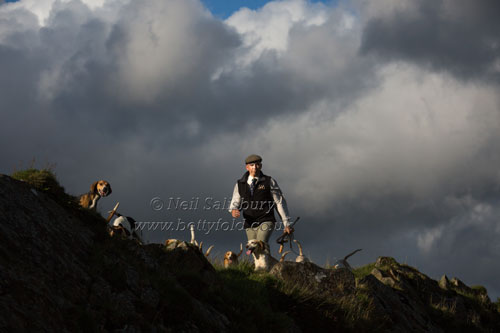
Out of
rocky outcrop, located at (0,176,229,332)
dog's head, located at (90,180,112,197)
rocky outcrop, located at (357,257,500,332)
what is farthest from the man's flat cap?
rocky outcrop, located at (357,257,500,332)

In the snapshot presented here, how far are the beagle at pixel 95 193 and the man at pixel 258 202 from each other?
130 inches

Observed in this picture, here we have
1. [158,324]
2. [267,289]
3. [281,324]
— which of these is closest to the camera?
[158,324]

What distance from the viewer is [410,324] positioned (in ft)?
38.8

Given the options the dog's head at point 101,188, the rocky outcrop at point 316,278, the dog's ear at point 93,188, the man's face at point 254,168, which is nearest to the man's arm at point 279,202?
the man's face at point 254,168

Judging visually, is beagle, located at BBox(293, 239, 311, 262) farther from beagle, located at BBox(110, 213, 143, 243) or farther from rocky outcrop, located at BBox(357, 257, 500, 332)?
beagle, located at BBox(110, 213, 143, 243)

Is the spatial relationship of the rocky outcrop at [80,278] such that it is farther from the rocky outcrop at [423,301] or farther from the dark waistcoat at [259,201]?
the rocky outcrop at [423,301]

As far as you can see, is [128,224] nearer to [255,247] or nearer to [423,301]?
[255,247]

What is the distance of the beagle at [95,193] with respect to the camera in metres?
12.2

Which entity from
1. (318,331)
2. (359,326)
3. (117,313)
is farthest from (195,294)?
(359,326)

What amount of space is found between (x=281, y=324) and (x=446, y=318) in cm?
890

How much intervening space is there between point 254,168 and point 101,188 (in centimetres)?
398

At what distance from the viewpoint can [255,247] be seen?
35.7ft

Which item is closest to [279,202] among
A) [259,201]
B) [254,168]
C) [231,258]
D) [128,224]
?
[259,201]

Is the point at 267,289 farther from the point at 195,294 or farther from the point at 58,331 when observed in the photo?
the point at 58,331
